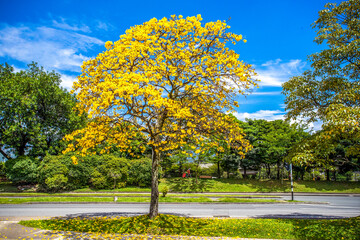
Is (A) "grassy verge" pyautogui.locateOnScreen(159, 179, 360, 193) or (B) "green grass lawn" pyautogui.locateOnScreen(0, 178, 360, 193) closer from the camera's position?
(B) "green grass lawn" pyautogui.locateOnScreen(0, 178, 360, 193)

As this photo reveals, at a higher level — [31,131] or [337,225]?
[31,131]

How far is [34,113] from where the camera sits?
30109 millimetres

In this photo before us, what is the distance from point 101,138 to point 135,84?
9.79 ft

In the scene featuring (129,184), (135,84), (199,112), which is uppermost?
(135,84)

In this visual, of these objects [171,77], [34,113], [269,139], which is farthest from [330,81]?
[34,113]

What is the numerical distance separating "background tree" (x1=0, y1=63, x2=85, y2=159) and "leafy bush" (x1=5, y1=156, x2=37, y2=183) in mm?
2265

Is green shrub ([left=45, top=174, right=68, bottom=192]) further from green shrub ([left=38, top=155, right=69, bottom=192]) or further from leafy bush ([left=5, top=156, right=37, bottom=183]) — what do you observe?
leafy bush ([left=5, top=156, right=37, bottom=183])

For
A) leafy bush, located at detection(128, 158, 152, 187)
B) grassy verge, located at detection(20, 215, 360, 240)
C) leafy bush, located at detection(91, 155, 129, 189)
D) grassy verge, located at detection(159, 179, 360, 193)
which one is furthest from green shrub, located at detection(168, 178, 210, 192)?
grassy verge, located at detection(20, 215, 360, 240)

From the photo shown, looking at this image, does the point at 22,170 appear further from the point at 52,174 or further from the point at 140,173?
the point at 140,173

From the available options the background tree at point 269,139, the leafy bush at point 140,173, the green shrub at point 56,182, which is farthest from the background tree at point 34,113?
the background tree at point 269,139

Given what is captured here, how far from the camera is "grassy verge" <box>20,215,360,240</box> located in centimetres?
936

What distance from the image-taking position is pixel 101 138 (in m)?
9.91

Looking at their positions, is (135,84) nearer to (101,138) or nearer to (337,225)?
(101,138)

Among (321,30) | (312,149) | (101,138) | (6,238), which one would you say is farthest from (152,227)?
(321,30)
